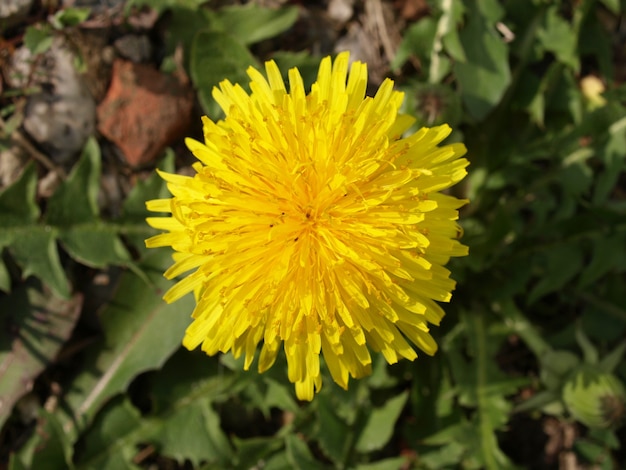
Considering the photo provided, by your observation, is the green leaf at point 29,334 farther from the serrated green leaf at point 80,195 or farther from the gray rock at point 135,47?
the gray rock at point 135,47

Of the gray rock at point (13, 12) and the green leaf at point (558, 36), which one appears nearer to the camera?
the gray rock at point (13, 12)

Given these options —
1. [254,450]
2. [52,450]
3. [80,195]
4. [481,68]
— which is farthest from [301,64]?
[52,450]

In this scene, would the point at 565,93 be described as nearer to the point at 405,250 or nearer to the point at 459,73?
the point at 459,73

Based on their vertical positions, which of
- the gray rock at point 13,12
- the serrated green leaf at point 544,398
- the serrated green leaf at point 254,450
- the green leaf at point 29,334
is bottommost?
the serrated green leaf at point 544,398

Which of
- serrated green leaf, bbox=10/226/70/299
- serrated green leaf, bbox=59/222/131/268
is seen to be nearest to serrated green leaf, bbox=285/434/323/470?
serrated green leaf, bbox=59/222/131/268

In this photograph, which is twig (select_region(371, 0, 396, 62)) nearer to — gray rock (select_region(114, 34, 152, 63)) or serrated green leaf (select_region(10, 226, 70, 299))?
gray rock (select_region(114, 34, 152, 63))

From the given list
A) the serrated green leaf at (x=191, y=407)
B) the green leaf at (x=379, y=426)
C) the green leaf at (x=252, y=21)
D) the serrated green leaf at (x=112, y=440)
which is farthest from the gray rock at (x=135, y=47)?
the green leaf at (x=379, y=426)

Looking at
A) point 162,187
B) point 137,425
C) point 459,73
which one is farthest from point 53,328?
point 459,73

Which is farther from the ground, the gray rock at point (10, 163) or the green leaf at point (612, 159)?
the gray rock at point (10, 163)
